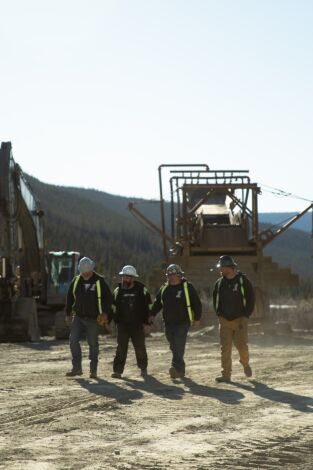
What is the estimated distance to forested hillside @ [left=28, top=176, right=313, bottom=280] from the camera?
110 metres

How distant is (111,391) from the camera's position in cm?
1291

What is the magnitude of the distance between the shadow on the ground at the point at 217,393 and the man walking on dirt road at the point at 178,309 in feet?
3.98

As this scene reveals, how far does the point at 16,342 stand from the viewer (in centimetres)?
2361

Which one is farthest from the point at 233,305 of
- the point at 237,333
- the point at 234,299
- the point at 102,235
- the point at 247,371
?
the point at 102,235

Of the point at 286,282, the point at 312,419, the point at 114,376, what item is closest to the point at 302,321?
the point at 286,282

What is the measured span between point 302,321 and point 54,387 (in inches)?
1121

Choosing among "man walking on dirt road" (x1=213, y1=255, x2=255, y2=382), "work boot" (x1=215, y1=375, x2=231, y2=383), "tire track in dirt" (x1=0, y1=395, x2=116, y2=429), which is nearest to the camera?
"tire track in dirt" (x1=0, y1=395, x2=116, y2=429)

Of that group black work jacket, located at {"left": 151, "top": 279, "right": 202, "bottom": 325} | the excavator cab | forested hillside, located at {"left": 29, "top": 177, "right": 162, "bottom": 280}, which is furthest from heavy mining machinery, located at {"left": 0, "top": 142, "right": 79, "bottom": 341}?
forested hillside, located at {"left": 29, "top": 177, "right": 162, "bottom": 280}

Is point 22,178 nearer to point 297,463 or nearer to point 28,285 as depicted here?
point 28,285

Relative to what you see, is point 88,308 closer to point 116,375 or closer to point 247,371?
point 116,375

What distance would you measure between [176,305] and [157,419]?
198 inches

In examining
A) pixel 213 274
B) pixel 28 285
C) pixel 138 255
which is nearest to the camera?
pixel 28 285

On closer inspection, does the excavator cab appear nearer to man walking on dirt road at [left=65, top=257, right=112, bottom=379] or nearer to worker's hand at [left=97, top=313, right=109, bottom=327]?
man walking on dirt road at [left=65, top=257, right=112, bottom=379]

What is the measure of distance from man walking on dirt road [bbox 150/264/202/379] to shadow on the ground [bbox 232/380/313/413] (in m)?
1.42
